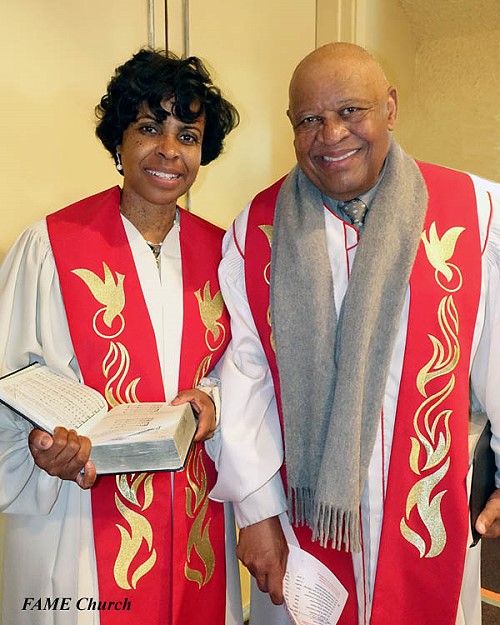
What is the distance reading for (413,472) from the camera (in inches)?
53.2

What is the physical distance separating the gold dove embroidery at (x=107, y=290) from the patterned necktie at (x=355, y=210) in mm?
563

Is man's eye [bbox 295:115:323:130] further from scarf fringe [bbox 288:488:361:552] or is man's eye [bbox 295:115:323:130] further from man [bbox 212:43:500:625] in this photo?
scarf fringe [bbox 288:488:361:552]

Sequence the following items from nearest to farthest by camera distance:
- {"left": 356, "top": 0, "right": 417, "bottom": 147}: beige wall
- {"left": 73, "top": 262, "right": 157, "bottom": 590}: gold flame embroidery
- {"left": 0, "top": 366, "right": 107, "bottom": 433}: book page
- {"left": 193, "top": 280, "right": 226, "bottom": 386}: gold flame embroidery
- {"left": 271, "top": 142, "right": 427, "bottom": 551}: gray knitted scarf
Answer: {"left": 0, "top": 366, "right": 107, "bottom": 433}: book page → {"left": 271, "top": 142, "right": 427, "bottom": 551}: gray knitted scarf → {"left": 73, "top": 262, "right": 157, "bottom": 590}: gold flame embroidery → {"left": 193, "top": 280, "right": 226, "bottom": 386}: gold flame embroidery → {"left": 356, "top": 0, "right": 417, "bottom": 147}: beige wall

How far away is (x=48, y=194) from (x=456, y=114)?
2.55 metres

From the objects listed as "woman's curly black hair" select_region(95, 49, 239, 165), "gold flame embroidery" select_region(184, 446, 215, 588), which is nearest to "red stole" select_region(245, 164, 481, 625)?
"gold flame embroidery" select_region(184, 446, 215, 588)

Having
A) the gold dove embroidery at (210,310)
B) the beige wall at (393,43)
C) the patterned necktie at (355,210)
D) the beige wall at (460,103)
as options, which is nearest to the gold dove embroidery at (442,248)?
the patterned necktie at (355,210)

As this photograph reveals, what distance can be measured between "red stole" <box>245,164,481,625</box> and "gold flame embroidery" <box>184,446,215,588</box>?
0.42 m

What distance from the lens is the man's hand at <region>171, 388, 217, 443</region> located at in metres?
1.34

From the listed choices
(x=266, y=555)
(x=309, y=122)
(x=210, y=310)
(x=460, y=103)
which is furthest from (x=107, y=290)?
(x=460, y=103)

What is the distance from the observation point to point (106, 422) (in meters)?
Answer: 1.19

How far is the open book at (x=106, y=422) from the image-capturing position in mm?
1090

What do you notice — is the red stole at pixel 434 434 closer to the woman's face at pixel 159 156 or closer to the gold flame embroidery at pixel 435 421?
the gold flame embroidery at pixel 435 421

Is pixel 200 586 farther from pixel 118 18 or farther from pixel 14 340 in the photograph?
pixel 118 18

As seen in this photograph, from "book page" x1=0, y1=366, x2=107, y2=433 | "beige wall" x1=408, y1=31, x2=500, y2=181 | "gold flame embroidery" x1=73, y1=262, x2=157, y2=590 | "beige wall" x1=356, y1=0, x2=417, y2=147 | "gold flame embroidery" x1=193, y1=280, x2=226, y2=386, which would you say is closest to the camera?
"book page" x1=0, y1=366, x2=107, y2=433
